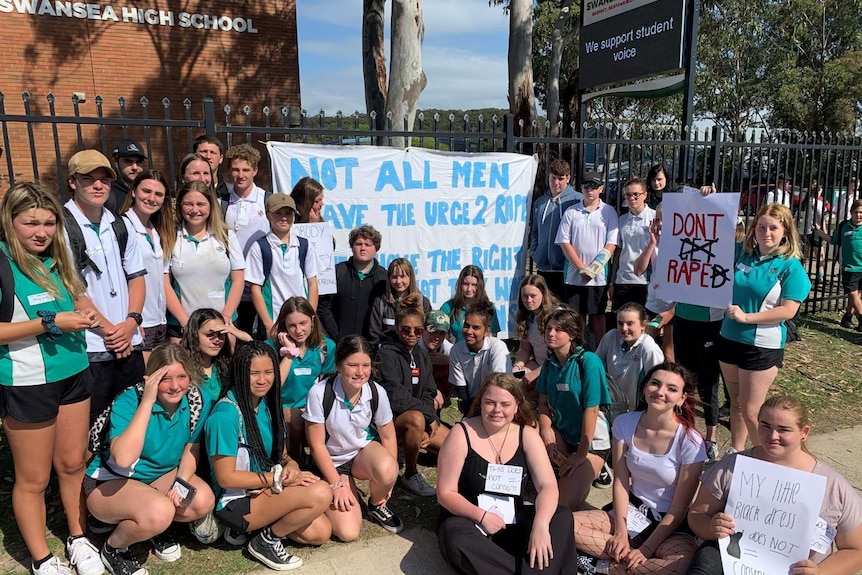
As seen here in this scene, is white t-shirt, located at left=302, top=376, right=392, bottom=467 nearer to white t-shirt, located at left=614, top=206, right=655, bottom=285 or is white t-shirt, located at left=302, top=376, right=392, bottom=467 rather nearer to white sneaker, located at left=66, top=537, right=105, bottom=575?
white sneaker, located at left=66, top=537, right=105, bottom=575

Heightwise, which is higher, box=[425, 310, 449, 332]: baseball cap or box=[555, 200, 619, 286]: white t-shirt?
box=[555, 200, 619, 286]: white t-shirt

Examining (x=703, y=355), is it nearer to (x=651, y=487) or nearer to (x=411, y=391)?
(x=651, y=487)

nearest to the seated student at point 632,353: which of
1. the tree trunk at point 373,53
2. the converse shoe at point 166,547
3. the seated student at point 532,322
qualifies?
the seated student at point 532,322

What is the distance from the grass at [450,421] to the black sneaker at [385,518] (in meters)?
0.04

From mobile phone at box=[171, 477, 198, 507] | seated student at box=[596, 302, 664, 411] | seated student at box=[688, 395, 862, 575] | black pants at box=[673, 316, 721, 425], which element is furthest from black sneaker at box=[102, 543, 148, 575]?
black pants at box=[673, 316, 721, 425]

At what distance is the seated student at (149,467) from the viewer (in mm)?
2936

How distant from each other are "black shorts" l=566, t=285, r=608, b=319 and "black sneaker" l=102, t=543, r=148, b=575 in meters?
3.95

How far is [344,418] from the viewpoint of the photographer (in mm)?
3537

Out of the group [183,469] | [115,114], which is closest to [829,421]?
[183,469]

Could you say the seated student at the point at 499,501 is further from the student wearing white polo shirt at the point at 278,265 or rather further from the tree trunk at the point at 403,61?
the tree trunk at the point at 403,61

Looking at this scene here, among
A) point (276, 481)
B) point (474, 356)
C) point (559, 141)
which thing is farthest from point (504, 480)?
point (559, 141)

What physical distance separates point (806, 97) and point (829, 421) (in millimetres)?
29854

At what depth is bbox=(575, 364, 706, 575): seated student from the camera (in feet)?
9.85

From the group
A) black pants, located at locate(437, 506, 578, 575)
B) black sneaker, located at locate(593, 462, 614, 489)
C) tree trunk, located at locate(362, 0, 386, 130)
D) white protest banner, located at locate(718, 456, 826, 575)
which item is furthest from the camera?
tree trunk, located at locate(362, 0, 386, 130)
